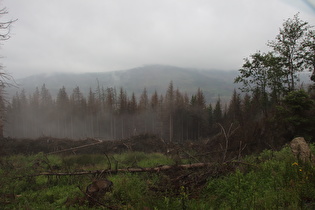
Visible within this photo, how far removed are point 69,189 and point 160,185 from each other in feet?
11.2

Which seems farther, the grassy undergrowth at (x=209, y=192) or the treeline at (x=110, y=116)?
the treeline at (x=110, y=116)

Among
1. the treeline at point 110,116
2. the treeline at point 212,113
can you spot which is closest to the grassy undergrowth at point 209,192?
the treeline at point 212,113

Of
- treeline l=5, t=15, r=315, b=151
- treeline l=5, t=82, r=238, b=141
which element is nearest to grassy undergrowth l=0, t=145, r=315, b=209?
treeline l=5, t=15, r=315, b=151

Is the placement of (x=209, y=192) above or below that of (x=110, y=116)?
above

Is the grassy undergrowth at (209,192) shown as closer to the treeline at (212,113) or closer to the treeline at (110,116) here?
the treeline at (212,113)

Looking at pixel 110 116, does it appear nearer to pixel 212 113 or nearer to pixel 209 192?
pixel 212 113

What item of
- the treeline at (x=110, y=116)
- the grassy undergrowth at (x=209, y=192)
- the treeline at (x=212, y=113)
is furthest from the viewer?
the treeline at (x=110, y=116)

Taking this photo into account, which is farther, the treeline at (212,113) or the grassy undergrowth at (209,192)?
the treeline at (212,113)

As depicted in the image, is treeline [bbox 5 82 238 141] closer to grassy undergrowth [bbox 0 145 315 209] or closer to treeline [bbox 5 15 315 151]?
treeline [bbox 5 15 315 151]

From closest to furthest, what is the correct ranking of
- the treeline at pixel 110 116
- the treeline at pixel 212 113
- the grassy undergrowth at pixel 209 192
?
1. the grassy undergrowth at pixel 209 192
2. the treeline at pixel 212 113
3. the treeline at pixel 110 116

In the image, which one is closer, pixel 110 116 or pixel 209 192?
pixel 209 192

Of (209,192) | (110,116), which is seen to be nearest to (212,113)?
(110,116)

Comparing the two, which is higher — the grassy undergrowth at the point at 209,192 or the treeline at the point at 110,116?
the grassy undergrowth at the point at 209,192

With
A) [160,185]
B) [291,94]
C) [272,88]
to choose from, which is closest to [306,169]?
[160,185]
